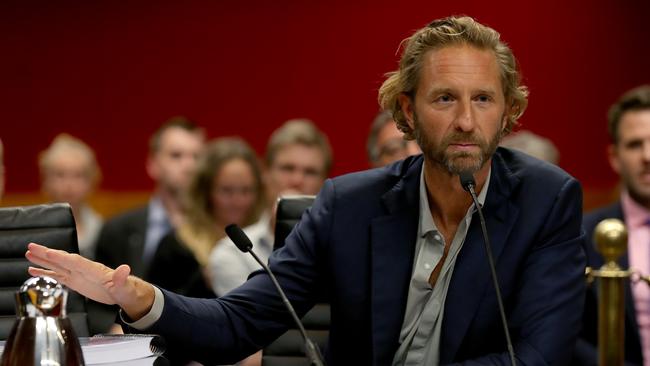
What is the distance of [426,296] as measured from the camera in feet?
7.61

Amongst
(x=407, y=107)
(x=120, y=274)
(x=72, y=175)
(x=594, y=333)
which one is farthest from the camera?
(x=72, y=175)

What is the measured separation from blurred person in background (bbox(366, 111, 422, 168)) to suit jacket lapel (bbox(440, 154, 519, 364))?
1.37 meters

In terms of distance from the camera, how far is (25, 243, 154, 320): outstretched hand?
78.3 inches

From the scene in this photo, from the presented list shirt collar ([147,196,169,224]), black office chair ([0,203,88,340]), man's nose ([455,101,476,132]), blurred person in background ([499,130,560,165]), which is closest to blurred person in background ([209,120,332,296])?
blurred person in background ([499,130,560,165])

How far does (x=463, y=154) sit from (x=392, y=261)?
0.27 meters

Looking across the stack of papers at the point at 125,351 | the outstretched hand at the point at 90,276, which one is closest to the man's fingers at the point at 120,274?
the outstretched hand at the point at 90,276

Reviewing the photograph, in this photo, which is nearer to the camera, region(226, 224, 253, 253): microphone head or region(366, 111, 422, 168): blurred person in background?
region(226, 224, 253, 253): microphone head

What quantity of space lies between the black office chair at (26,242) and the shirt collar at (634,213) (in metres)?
1.91

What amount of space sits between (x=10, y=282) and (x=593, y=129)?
426 centimetres

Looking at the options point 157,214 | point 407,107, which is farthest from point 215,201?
point 407,107

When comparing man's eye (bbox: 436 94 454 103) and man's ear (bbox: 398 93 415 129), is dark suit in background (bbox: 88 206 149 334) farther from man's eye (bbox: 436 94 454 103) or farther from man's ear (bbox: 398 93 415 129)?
man's eye (bbox: 436 94 454 103)

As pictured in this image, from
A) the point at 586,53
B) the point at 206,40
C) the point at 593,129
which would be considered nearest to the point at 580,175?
the point at 593,129

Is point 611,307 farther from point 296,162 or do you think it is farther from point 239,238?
point 296,162

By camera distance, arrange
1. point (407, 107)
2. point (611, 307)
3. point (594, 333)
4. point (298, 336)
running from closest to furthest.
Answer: point (611, 307)
point (407, 107)
point (298, 336)
point (594, 333)
